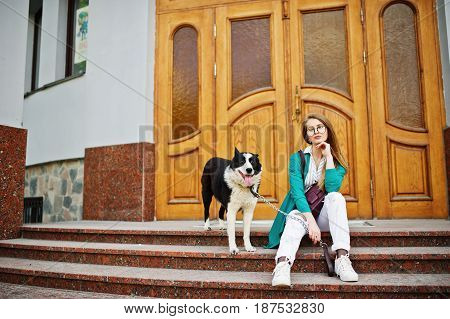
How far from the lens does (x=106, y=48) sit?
5410mm

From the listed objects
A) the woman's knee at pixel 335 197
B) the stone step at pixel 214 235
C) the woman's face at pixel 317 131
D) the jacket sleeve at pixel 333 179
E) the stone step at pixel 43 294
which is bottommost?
the stone step at pixel 43 294

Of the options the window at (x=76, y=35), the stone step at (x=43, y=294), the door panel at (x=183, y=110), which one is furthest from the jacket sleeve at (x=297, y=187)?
the window at (x=76, y=35)

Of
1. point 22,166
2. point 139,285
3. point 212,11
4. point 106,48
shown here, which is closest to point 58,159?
point 22,166

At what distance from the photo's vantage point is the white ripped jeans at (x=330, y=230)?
8.55 ft

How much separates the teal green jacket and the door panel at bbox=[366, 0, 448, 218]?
70.5 inches

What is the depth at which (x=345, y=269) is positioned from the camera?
252 centimetres

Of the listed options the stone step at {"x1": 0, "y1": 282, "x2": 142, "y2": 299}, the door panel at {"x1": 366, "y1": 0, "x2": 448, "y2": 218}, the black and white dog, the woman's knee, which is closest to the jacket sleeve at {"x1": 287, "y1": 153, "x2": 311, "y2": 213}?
the woman's knee

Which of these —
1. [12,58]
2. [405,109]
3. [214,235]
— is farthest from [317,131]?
[12,58]

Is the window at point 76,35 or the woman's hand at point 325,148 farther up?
the window at point 76,35

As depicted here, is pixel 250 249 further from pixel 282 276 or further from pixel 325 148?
pixel 325 148

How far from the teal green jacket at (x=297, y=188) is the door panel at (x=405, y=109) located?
179 centimetres

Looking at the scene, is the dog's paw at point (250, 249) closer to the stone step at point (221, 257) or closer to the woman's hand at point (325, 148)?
the stone step at point (221, 257)

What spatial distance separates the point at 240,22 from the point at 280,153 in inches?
75.7
